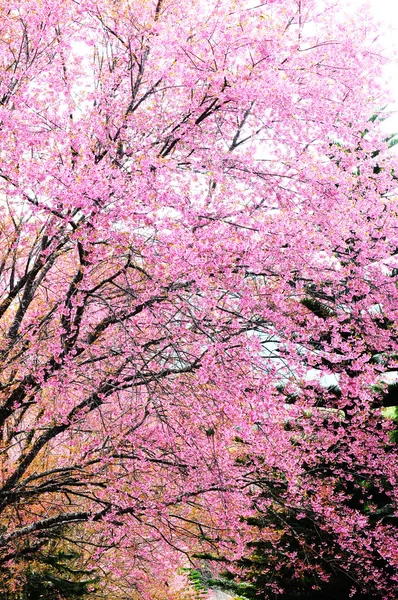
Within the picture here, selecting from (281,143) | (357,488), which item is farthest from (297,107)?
(357,488)

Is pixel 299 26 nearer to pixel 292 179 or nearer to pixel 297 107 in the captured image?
pixel 297 107

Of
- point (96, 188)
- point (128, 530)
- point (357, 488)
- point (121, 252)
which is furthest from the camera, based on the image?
point (357, 488)

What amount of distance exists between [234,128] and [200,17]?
4.56 ft

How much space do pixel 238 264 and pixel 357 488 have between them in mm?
8478

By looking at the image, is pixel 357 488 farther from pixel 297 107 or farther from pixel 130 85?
pixel 130 85

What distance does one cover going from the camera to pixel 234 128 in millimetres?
6551

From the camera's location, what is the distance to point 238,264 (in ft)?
17.8

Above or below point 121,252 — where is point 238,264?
above

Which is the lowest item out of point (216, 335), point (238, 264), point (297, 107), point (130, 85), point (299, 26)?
point (216, 335)

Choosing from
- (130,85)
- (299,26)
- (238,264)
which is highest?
(299,26)

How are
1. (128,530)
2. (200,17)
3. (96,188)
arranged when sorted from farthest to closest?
(128,530) < (200,17) < (96,188)

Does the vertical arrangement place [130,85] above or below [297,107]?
below

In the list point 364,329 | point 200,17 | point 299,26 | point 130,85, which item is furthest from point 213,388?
point 299,26

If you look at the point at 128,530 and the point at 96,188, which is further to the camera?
the point at 128,530
